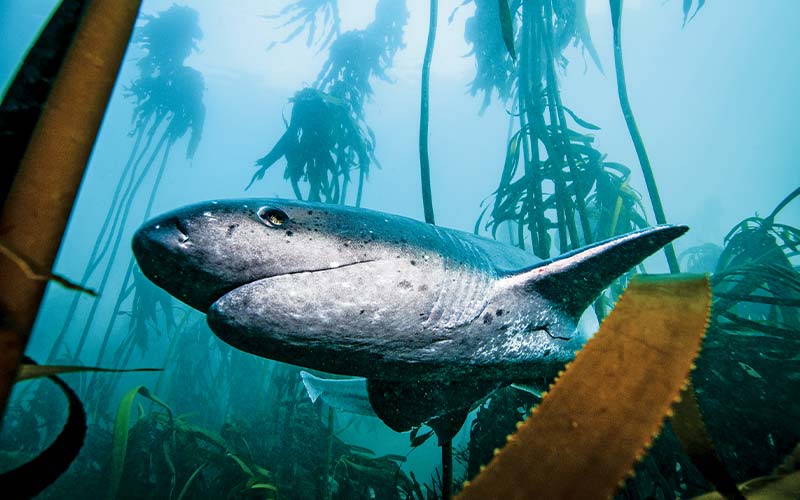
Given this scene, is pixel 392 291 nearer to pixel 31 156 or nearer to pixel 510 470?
pixel 510 470

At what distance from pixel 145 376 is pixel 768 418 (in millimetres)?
33737

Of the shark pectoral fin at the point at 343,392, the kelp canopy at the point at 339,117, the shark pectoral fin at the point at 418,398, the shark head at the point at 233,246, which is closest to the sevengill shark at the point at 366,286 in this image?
the shark head at the point at 233,246

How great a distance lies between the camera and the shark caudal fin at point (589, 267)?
1.43 meters

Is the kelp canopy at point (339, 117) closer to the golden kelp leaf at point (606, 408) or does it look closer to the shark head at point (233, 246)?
the shark head at point (233, 246)

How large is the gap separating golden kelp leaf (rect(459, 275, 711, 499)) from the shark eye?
3.45 feet

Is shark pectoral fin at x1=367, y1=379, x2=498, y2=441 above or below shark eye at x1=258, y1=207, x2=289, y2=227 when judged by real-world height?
below

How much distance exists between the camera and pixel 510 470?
0.68 meters

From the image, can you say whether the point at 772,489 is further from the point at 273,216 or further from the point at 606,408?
the point at 273,216

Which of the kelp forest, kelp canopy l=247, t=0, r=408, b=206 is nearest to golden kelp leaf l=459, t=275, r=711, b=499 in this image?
the kelp forest

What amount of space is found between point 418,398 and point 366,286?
4.30 feet

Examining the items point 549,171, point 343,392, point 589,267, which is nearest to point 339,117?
point 549,171

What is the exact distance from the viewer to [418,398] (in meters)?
2.28

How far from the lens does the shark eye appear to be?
50.6 inches

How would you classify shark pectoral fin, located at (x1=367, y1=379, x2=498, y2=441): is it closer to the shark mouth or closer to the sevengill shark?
the sevengill shark
